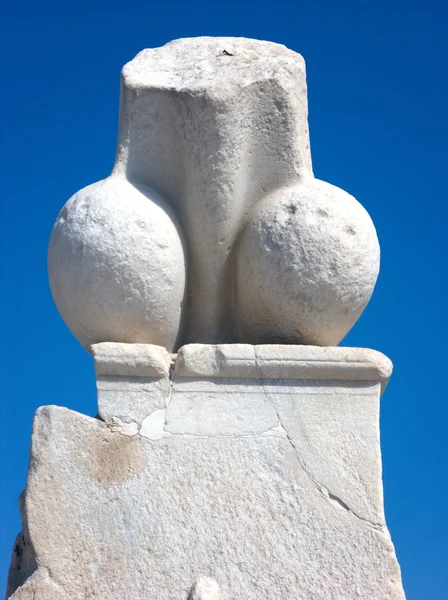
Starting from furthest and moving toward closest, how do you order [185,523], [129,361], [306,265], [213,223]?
[213,223] < [306,265] < [129,361] < [185,523]

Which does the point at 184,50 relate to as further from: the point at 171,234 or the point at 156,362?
the point at 156,362

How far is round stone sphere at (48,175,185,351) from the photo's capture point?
12.0 ft

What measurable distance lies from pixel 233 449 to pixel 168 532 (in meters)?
0.38

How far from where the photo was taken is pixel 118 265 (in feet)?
12.0

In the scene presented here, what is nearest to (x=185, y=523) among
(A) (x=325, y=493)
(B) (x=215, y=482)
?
(B) (x=215, y=482)

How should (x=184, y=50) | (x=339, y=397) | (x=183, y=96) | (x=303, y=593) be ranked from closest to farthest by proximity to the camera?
(x=303, y=593)
(x=339, y=397)
(x=183, y=96)
(x=184, y=50)

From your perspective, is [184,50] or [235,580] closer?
[235,580]

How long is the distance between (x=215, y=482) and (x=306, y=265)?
883 millimetres

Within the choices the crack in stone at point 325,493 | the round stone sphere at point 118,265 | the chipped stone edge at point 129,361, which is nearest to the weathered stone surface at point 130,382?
the chipped stone edge at point 129,361

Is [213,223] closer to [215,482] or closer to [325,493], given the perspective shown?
[215,482]

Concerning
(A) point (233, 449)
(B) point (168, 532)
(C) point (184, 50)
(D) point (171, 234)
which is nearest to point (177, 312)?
(D) point (171, 234)

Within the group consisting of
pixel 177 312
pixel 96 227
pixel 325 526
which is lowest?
pixel 325 526

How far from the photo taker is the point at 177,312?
3877 mm

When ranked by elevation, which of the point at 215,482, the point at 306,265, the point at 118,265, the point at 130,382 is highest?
the point at 306,265
